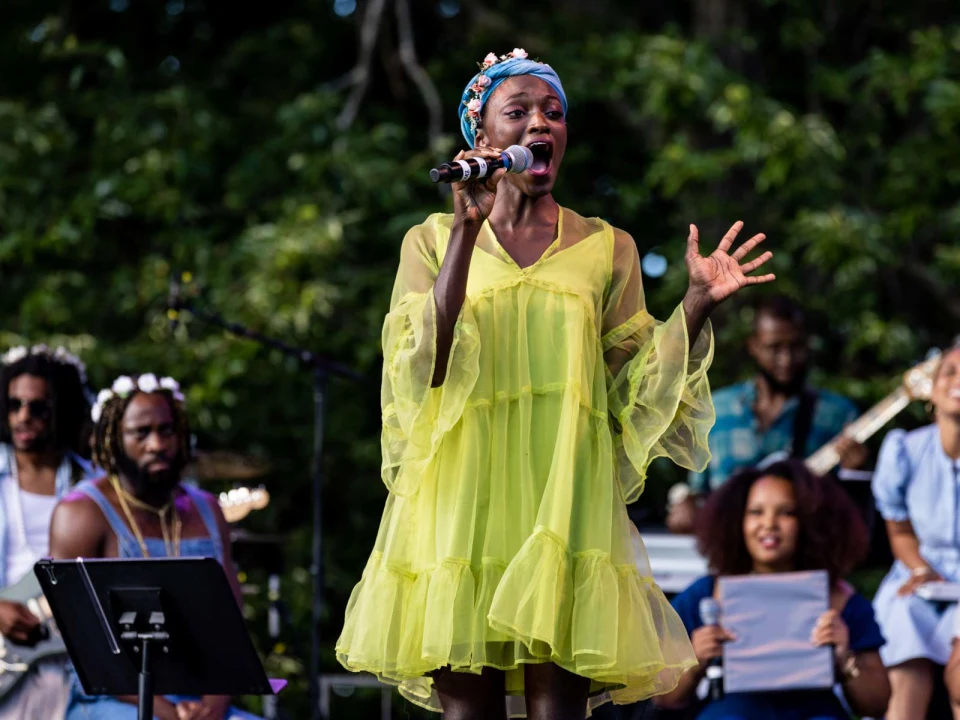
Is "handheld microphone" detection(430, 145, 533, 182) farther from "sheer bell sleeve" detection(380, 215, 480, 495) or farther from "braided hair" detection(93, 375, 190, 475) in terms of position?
"braided hair" detection(93, 375, 190, 475)

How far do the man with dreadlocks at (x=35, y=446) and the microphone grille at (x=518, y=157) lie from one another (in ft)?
9.89

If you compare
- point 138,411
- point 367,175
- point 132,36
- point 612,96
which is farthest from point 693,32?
point 138,411

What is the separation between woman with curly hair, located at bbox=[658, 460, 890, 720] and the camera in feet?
17.5

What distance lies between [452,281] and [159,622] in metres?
1.51

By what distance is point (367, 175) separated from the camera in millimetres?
9609

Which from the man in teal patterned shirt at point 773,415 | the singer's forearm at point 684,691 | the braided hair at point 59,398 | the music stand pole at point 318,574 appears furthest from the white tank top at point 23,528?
the man in teal patterned shirt at point 773,415

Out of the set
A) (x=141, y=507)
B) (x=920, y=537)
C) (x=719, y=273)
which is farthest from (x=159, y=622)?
(x=920, y=537)

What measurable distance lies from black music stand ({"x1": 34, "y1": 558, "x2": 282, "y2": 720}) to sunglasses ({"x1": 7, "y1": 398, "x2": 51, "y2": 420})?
5.55 ft

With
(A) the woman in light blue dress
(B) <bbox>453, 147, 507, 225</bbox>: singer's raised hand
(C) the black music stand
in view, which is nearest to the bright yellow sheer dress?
→ (B) <bbox>453, 147, 507, 225</bbox>: singer's raised hand

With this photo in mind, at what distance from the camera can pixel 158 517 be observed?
537cm

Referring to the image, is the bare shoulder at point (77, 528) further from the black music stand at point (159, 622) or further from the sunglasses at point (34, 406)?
the sunglasses at point (34, 406)

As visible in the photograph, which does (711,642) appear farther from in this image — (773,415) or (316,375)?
(316,375)

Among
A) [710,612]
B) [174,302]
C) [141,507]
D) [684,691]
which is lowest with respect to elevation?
[684,691]

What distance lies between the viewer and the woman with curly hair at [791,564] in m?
5.33
